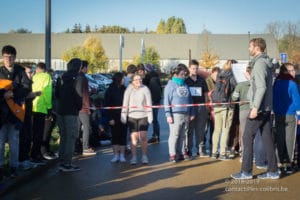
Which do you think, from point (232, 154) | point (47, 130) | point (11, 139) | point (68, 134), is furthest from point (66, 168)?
point (232, 154)

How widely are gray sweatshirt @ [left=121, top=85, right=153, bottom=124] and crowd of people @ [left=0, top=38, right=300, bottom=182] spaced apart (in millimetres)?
21

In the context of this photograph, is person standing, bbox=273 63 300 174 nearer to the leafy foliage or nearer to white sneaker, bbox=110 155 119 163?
Answer: white sneaker, bbox=110 155 119 163

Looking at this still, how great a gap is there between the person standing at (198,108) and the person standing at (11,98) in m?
3.94

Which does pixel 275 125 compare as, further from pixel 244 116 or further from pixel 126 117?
pixel 126 117

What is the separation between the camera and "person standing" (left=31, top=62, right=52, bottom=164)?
920 centimetres

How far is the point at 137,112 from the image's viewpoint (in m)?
9.59

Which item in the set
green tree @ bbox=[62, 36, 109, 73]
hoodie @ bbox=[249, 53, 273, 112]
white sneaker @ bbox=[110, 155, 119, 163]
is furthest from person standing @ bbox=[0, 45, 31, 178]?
green tree @ bbox=[62, 36, 109, 73]

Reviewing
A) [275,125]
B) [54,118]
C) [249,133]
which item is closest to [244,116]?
[275,125]

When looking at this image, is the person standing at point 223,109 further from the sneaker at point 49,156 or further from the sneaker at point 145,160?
the sneaker at point 49,156

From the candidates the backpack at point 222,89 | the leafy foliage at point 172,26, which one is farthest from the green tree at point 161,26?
the backpack at point 222,89

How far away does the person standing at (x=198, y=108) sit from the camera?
10.2 meters

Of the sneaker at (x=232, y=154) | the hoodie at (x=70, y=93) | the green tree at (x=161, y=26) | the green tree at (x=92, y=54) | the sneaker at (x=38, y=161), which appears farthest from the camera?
the green tree at (x=161, y=26)

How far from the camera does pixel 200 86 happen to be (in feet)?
33.7

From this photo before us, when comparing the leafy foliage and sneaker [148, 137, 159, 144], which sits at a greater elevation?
the leafy foliage
